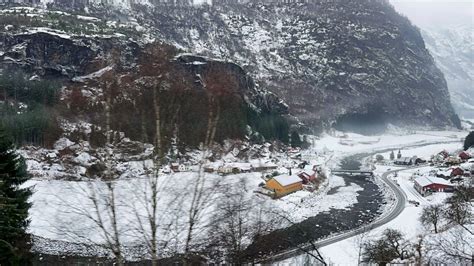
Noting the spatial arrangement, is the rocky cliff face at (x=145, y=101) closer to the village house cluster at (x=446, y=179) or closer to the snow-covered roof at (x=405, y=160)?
the village house cluster at (x=446, y=179)

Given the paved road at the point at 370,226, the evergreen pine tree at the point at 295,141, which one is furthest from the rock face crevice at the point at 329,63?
the paved road at the point at 370,226

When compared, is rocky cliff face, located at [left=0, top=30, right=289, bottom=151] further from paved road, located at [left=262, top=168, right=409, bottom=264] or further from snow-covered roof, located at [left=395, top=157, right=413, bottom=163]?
snow-covered roof, located at [left=395, top=157, right=413, bottom=163]

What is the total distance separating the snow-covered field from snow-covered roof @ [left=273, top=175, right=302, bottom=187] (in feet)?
6.26

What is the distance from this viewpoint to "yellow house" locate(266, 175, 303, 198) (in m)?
46.3

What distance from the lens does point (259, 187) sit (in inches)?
1847

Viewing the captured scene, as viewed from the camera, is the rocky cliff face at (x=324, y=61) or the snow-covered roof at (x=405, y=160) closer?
the snow-covered roof at (x=405, y=160)

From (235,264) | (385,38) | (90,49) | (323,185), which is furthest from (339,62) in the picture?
(235,264)

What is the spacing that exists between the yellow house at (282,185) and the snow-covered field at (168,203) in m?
1.17

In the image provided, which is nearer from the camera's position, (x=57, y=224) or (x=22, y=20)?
(x=57, y=224)

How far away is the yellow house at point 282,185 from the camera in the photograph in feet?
152

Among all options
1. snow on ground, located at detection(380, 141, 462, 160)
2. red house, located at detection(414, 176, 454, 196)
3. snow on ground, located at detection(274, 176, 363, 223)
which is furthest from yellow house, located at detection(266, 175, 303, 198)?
snow on ground, located at detection(380, 141, 462, 160)

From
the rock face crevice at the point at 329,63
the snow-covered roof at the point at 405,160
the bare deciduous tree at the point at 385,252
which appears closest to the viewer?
the bare deciduous tree at the point at 385,252

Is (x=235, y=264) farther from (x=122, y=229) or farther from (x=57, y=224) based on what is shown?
(x=57, y=224)

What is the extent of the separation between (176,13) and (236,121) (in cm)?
19671
